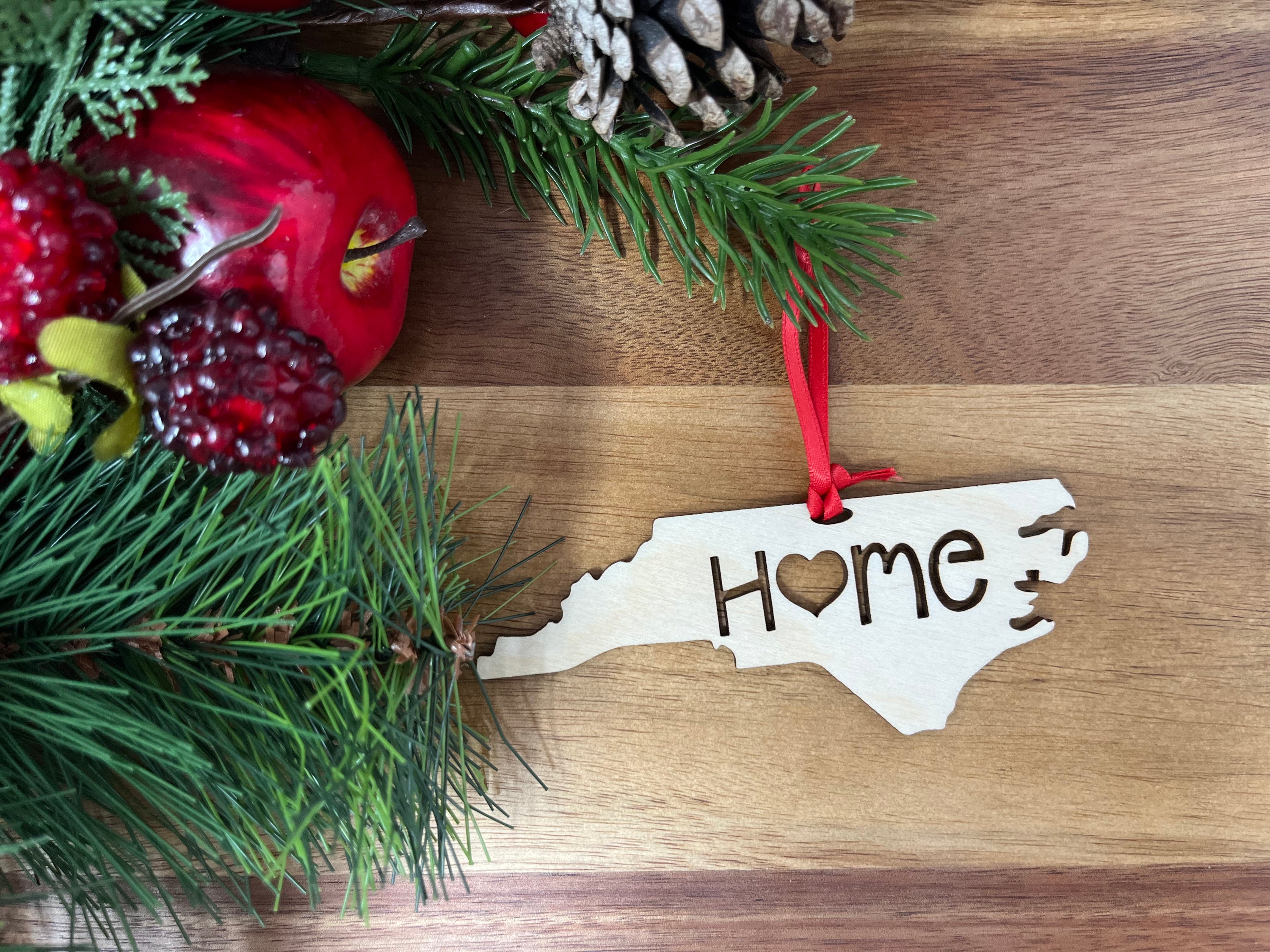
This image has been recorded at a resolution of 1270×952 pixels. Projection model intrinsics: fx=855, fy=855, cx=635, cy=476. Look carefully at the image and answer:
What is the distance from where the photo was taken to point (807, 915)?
0.53m

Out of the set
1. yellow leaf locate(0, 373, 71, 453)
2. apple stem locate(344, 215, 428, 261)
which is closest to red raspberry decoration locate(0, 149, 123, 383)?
yellow leaf locate(0, 373, 71, 453)

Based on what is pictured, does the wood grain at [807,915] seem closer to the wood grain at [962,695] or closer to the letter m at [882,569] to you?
the wood grain at [962,695]

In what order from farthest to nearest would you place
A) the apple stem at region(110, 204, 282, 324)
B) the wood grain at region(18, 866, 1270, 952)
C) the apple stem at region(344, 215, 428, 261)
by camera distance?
the wood grain at region(18, 866, 1270, 952) < the apple stem at region(344, 215, 428, 261) < the apple stem at region(110, 204, 282, 324)

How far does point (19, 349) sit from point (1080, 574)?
1.88 feet

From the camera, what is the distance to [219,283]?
0.38 m

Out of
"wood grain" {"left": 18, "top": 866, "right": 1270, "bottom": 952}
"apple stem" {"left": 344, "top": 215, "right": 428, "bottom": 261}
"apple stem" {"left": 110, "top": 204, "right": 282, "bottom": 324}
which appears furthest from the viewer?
"wood grain" {"left": 18, "top": 866, "right": 1270, "bottom": 952}

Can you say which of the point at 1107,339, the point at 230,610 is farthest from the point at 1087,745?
the point at 230,610

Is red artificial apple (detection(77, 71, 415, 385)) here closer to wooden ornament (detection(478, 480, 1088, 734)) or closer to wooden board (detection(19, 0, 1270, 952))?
wooden board (detection(19, 0, 1270, 952))

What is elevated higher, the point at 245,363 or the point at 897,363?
the point at 245,363

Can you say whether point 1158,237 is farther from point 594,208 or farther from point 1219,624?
point 594,208

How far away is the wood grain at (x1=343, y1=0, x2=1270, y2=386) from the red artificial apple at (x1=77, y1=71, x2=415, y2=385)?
97 millimetres

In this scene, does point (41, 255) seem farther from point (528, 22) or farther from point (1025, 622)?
point (1025, 622)

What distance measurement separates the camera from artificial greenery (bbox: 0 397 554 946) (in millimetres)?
374

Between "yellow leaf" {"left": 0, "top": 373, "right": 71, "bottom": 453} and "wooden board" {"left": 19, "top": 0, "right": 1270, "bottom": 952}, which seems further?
"wooden board" {"left": 19, "top": 0, "right": 1270, "bottom": 952}
